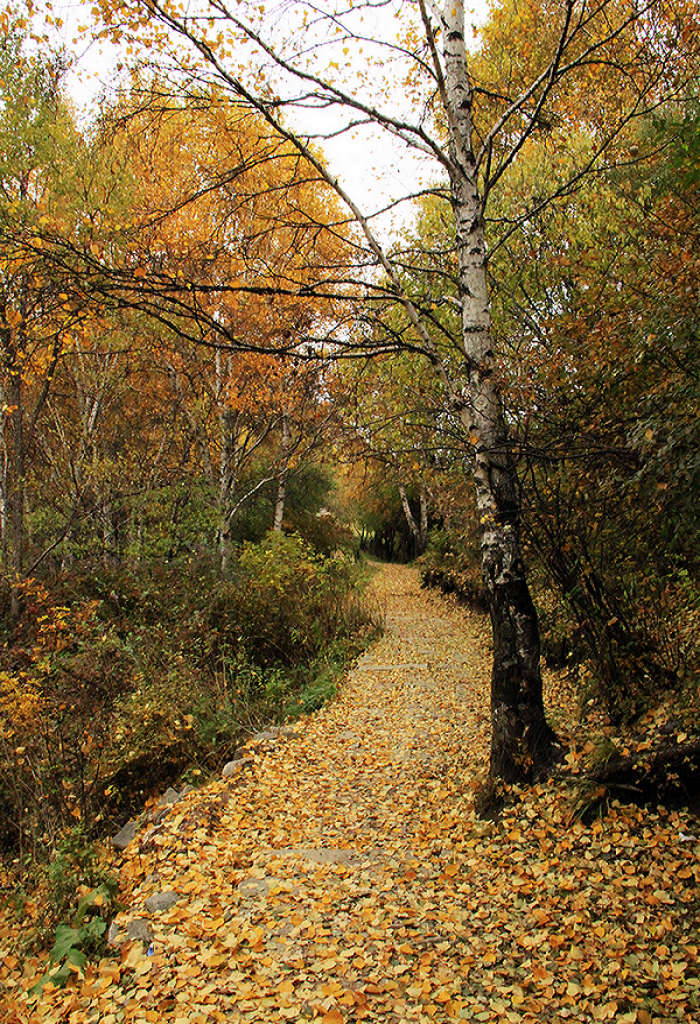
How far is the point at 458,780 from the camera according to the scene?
4.96 m

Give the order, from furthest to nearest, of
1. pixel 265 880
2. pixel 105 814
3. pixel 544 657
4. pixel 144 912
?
pixel 544 657, pixel 105 814, pixel 265 880, pixel 144 912

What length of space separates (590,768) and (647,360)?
8.76ft

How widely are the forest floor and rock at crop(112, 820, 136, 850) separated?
0.11 metres

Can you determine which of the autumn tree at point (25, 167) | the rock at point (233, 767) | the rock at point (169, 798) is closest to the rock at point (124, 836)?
the rock at point (169, 798)

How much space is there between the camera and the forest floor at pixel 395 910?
8.76 ft

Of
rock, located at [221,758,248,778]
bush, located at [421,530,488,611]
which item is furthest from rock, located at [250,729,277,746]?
bush, located at [421,530,488,611]

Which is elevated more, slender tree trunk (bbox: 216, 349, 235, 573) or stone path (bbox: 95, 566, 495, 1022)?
slender tree trunk (bbox: 216, 349, 235, 573)

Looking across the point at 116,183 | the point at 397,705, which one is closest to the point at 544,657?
the point at 397,705

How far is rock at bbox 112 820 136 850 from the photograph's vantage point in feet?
15.2

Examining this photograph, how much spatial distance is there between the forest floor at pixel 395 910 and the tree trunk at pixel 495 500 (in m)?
0.39

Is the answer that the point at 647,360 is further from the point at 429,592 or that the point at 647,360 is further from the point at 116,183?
the point at 429,592

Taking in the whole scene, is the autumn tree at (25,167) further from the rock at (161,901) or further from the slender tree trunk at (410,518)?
the slender tree trunk at (410,518)

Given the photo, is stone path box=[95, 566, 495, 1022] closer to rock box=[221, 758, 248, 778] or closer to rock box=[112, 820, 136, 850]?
rock box=[221, 758, 248, 778]

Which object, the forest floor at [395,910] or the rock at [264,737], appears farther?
the rock at [264,737]
